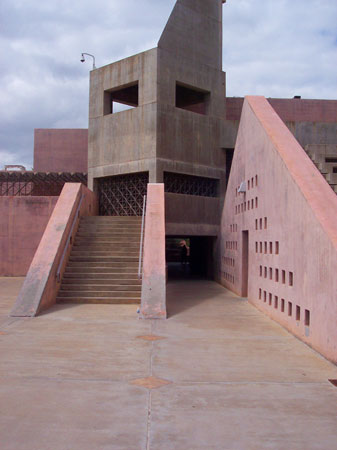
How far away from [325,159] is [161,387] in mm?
8170

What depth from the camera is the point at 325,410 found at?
4199 millimetres

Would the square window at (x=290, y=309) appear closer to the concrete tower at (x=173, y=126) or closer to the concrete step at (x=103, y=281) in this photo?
the concrete step at (x=103, y=281)

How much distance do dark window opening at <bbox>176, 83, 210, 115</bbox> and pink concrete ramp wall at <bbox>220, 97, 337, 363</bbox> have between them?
6799mm

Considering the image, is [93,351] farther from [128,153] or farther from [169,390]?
[128,153]

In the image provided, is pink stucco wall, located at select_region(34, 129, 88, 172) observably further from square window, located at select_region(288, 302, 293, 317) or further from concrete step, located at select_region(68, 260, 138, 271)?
square window, located at select_region(288, 302, 293, 317)

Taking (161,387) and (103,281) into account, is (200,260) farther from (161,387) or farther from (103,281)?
(161,387)

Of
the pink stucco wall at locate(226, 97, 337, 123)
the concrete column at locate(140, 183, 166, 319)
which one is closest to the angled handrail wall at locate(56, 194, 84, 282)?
the concrete column at locate(140, 183, 166, 319)

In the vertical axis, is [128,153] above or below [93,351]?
above

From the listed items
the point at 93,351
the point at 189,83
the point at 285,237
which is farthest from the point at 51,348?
the point at 189,83

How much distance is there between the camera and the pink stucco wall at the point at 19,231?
53.8 ft

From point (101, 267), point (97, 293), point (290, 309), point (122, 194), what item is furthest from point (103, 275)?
point (122, 194)

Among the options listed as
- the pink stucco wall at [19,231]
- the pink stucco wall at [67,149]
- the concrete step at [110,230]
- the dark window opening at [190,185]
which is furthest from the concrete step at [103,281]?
the pink stucco wall at [67,149]

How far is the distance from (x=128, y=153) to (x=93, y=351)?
12382 mm

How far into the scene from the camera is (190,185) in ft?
60.6
